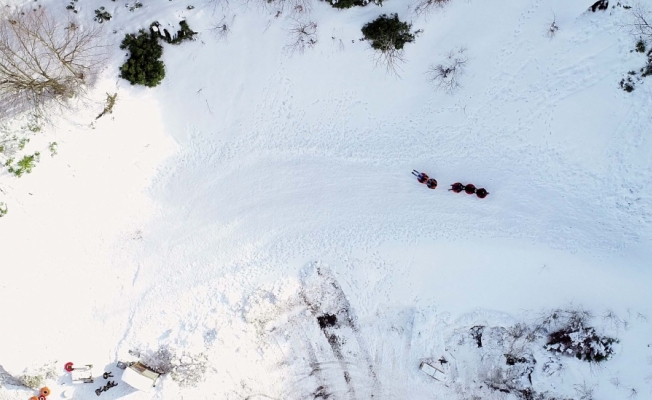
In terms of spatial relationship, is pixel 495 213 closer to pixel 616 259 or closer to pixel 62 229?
pixel 616 259

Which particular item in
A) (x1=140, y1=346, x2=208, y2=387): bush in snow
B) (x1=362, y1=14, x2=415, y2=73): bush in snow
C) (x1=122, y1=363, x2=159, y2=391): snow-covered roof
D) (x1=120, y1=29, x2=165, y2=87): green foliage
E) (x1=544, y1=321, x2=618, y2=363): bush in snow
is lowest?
(x1=122, y1=363, x2=159, y2=391): snow-covered roof

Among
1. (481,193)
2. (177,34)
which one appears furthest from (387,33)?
(177,34)

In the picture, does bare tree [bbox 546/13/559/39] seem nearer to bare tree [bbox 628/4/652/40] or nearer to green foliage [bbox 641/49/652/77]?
bare tree [bbox 628/4/652/40]

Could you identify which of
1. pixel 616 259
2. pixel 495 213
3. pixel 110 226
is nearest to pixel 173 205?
pixel 110 226

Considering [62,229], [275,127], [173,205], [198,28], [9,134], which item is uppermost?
[198,28]

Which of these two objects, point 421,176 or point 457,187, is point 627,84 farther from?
point 421,176

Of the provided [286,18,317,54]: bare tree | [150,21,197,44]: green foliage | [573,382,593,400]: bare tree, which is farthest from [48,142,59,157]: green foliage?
[573,382,593,400]: bare tree
